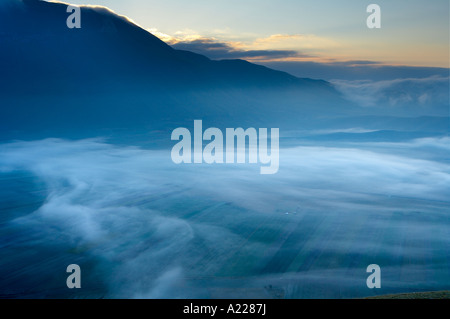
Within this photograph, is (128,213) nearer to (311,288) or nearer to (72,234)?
(72,234)

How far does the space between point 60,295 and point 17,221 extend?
31253 mm

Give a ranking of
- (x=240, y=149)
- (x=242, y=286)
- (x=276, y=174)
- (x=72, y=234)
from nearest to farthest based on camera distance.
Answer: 1. (x=242, y=286)
2. (x=72, y=234)
3. (x=276, y=174)
4. (x=240, y=149)

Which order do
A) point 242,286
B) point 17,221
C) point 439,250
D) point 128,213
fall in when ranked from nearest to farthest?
point 242,286 < point 439,250 < point 17,221 < point 128,213

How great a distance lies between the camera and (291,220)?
194 feet

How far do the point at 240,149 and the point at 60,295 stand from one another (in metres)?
170

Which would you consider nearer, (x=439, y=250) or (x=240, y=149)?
(x=439, y=250)

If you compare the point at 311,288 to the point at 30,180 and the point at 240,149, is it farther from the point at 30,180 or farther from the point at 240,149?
the point at 240,149

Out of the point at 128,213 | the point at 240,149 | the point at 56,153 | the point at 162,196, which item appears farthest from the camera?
the point at 240,149

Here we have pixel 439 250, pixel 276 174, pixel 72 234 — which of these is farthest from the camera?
pixel 276 174

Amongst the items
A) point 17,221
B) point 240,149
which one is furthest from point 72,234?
point 240,149
